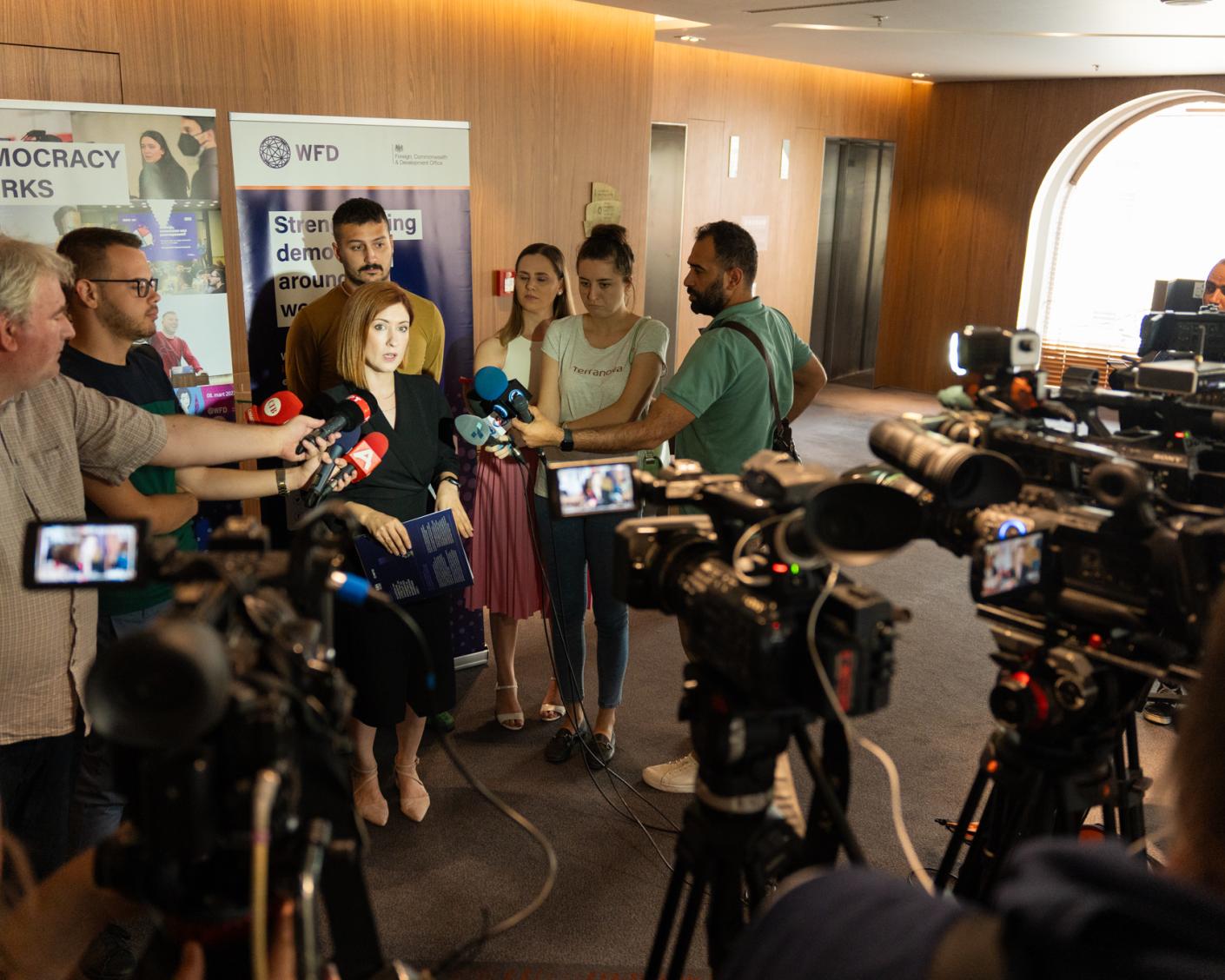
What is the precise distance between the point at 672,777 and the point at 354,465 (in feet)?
4.50

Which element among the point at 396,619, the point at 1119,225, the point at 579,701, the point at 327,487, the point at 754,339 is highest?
the point at 1119,225

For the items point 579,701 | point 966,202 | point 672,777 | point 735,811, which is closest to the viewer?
point 735,811

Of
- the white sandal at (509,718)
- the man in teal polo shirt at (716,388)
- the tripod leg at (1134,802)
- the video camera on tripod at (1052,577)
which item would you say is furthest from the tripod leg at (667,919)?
the white sandal at (509,718)

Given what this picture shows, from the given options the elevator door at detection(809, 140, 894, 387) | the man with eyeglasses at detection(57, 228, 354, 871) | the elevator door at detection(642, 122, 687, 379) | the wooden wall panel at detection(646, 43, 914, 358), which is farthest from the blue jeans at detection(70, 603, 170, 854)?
the elevator door at detection(809, 140, 894, 387)

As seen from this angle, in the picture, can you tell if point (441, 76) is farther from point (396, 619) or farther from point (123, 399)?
point (396, 619)

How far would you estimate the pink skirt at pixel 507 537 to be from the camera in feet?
11.0

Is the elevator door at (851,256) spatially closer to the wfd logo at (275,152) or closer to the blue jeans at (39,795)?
the wfd logo at (275,152)

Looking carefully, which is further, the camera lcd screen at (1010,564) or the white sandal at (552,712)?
the white sandal at (552,712)

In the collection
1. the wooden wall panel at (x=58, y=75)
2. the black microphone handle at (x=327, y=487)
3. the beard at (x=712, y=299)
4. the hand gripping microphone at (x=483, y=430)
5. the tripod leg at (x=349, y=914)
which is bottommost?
the tripod leg at (x=349, y=914)

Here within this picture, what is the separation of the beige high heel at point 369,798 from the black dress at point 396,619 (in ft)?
0.60

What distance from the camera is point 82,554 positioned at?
1261mm

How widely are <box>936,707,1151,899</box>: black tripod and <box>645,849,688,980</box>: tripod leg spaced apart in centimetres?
75

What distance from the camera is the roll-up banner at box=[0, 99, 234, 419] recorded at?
3076 millimetres

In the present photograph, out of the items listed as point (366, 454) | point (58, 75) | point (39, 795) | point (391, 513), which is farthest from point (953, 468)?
point (58, 75)
